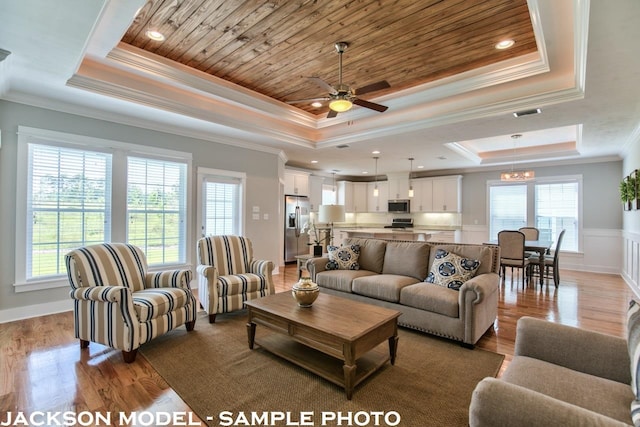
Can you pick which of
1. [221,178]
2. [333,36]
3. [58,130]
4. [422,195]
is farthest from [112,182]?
[422,195]

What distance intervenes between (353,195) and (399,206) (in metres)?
1.56

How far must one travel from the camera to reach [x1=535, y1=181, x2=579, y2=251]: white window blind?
7.25 meters

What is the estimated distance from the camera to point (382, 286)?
3.55m

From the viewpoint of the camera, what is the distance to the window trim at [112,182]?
3.66 m

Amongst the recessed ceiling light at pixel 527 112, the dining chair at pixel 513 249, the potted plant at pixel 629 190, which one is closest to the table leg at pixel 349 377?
the recessed ceiling light at pixel 527 112

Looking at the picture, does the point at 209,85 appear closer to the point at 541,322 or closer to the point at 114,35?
the point at 114,35

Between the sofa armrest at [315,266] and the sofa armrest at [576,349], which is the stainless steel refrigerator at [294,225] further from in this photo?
the sofa armrest at [576,349]

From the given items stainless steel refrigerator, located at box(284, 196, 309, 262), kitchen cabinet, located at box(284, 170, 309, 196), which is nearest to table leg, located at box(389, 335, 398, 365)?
stainless steel refrigerator, located at box(284, 196, 309, 262)

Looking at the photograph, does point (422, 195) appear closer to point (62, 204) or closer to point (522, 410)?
point (62, 204)

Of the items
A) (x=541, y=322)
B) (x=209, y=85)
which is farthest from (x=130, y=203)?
(x=541, y=322)

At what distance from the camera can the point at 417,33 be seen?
3.08 meters

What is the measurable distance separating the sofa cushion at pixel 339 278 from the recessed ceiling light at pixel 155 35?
10.6 ft

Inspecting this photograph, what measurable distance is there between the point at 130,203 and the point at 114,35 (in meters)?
2.32

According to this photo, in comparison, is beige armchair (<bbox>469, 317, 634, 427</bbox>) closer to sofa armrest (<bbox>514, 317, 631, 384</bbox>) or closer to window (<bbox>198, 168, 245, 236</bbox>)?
sofa armrest (<bbox>514, 317, 631, 384</bbox>)
